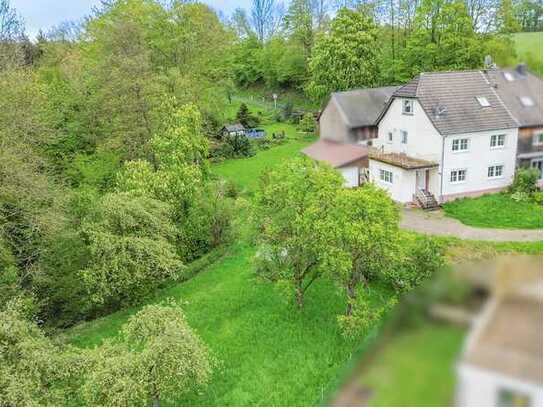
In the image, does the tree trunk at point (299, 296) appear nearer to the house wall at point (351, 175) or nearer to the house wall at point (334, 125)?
the house wall at point (351, 175)

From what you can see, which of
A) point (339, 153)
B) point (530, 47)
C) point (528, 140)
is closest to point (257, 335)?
point (339, 153)

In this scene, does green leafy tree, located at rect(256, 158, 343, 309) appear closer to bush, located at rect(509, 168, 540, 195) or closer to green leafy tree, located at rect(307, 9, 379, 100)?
green leafy tree, located at rect(307, 9, 379, 100)

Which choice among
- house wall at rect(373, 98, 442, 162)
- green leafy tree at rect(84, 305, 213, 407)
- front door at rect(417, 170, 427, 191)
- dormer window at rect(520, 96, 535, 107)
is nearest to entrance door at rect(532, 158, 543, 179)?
house wall at rect(373, 98, 442, 162)

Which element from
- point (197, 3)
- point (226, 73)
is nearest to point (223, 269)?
point (226, 73)

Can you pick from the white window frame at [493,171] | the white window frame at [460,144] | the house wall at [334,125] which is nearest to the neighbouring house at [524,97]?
the house wall at [334,125]

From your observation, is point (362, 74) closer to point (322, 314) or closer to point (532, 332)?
point (322, 314)

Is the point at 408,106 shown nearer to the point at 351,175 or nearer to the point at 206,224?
the point at 351,175
